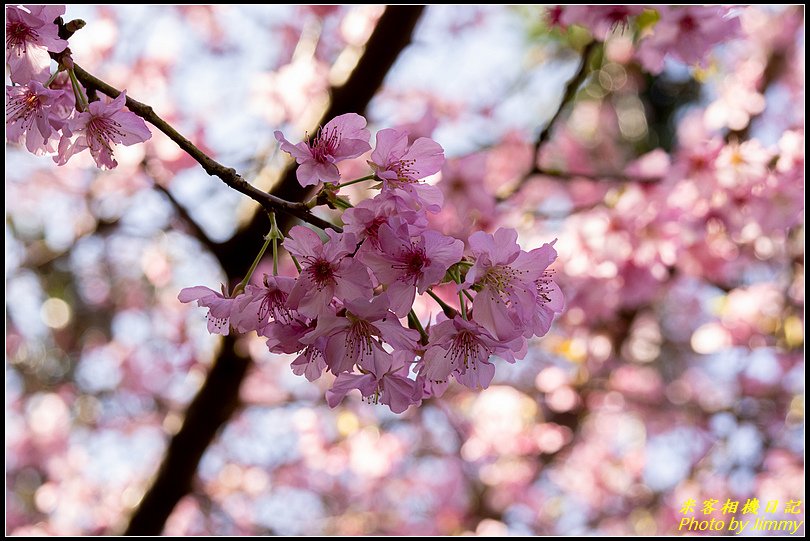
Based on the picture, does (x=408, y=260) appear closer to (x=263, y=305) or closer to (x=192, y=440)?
(x=263, y=305)

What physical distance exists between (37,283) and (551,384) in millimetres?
3517

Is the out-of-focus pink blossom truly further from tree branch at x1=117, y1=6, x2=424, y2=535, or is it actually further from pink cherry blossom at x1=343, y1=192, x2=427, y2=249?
pink cherry blossom at x1=343, y1=192, x2=427, y2=249

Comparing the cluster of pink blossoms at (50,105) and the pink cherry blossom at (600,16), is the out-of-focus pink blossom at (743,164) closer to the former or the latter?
the pink cherry blossom at (600,16)

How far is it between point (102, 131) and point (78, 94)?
6 centimetres

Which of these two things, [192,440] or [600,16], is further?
[192,440]

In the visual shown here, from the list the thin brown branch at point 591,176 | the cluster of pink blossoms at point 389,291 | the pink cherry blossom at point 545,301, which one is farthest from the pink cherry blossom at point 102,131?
the thin brown branch at point 591,176

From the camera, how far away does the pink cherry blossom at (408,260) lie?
2.82 ft

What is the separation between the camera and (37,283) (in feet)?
15.3

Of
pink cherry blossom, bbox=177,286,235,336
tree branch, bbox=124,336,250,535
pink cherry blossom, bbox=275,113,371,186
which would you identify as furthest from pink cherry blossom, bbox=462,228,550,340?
tree branch, bbox=124,336,250,535

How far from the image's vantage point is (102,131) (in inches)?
38.8

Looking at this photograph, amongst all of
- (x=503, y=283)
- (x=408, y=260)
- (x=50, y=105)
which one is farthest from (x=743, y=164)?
(x=50, y=105)

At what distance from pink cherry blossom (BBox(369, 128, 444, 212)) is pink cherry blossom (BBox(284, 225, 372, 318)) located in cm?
11

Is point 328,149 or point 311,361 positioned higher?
point 328,149

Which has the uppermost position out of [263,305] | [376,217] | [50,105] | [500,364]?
[50,105]
